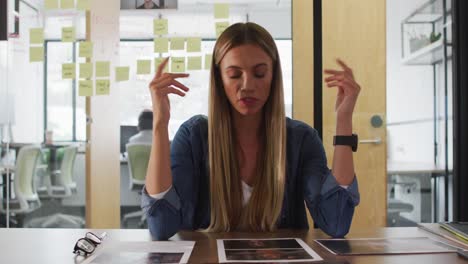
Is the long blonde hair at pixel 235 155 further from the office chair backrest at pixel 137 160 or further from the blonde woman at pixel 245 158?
the office chair backrest at pixel 137 160

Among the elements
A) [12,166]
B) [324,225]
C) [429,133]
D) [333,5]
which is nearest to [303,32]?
[333,5]

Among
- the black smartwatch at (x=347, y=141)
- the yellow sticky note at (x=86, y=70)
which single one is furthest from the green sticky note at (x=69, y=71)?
the black smartwatch at (x=347, y=141)

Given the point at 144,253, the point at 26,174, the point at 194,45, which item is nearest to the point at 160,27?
the point at 194,45

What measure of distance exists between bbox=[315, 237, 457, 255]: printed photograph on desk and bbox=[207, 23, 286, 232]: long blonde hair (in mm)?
255

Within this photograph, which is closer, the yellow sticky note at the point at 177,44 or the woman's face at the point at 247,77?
the woman's face at the point at 247,77

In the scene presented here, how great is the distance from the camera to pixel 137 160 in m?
3.96

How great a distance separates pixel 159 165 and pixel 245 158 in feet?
1.04

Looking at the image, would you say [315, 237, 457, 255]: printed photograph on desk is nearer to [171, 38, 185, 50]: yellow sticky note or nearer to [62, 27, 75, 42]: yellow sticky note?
[171, 38, 185, 50]: yellow sticky note

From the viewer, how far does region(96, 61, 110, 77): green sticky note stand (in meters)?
3.10

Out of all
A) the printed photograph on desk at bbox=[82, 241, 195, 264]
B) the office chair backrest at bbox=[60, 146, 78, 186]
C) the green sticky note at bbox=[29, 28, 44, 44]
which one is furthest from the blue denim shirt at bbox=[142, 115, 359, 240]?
the office chair backrest at bbox=[60, 146, 78, 186]

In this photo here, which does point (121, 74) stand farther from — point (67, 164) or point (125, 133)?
point (67, 164)

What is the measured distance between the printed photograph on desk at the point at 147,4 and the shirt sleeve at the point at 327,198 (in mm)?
2141

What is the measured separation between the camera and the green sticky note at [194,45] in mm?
3008

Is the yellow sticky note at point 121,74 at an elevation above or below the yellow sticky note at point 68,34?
below
